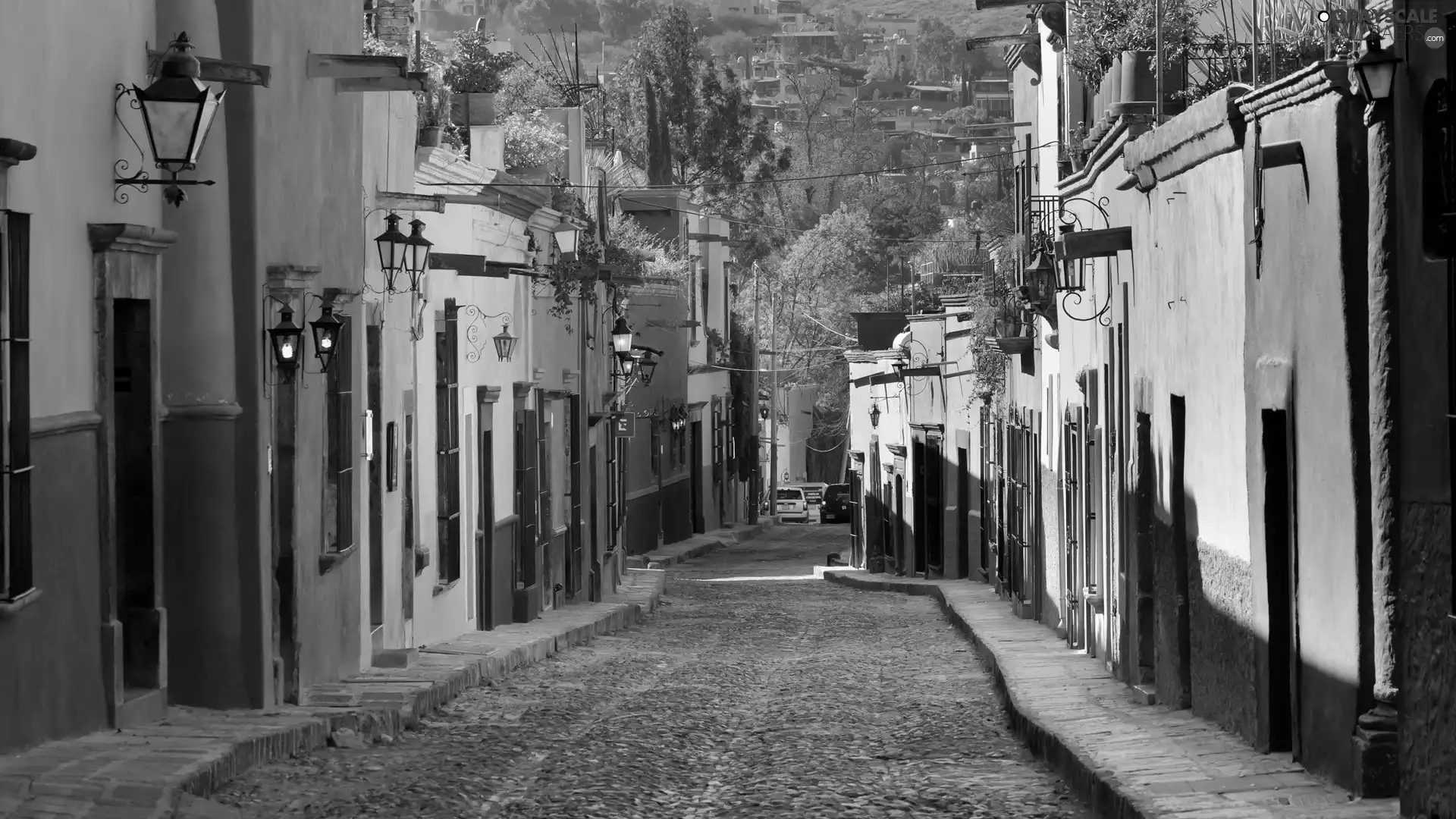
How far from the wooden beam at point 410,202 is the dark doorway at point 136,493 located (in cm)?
528

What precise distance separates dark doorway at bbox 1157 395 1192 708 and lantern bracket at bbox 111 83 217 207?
6424mm

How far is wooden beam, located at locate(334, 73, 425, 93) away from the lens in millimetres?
14031

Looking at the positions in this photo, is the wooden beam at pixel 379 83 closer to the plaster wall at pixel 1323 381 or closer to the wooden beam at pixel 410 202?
the wooden beam at pixel 410 202

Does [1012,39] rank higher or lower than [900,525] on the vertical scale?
higher

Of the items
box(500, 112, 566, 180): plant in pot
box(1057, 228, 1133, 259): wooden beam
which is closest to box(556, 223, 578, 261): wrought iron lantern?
box(500, 112, 566, 180): plant in pot

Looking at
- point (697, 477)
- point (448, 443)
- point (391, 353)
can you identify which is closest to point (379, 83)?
point (391, 353)

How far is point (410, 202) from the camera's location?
16.5m

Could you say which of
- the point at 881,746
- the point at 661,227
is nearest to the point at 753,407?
the point at 661,227

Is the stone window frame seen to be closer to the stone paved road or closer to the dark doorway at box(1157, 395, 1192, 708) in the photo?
the stone paved road

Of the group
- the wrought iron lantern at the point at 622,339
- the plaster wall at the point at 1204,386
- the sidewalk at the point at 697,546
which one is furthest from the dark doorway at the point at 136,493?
the sidewalk at the point at 697,546

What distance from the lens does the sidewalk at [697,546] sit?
40628mm

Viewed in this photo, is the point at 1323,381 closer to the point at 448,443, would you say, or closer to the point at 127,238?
the point at 127,238

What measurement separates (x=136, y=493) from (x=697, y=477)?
38269 millimetres

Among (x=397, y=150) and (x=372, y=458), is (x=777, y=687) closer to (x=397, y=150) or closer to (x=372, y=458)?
(x=372, y=458)
